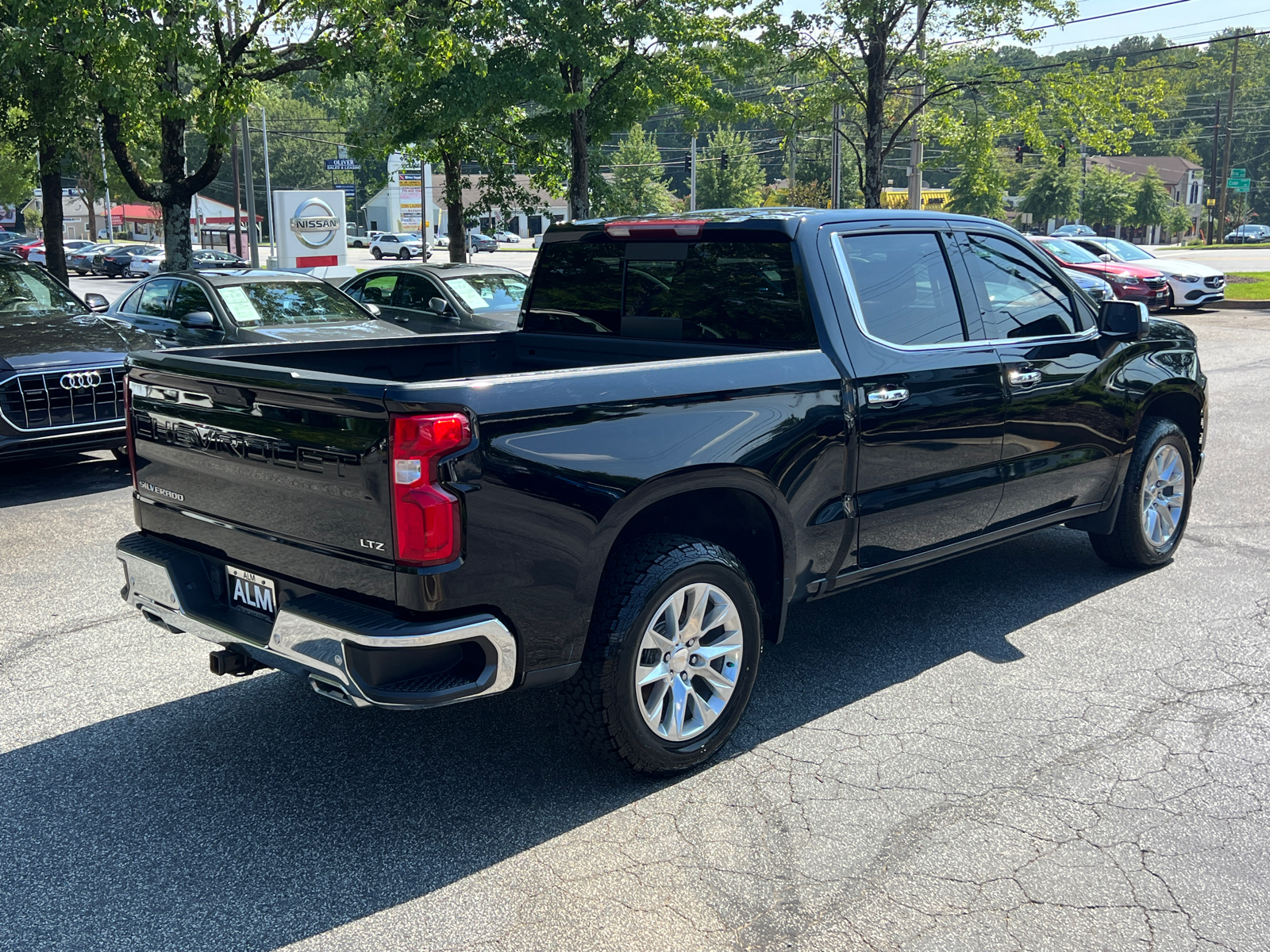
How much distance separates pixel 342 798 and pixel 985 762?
2.22 meters

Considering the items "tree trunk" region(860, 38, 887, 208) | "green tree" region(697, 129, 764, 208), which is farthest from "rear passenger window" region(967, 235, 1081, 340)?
"green tree" region(697, 129, 764, 208)

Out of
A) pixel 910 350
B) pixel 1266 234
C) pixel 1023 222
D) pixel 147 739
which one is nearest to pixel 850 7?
pixel 910 350

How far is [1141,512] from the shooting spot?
19.5 ft

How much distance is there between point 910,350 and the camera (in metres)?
4.53

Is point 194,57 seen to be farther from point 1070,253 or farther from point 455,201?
point 1070,253

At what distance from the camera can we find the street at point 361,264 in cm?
3945

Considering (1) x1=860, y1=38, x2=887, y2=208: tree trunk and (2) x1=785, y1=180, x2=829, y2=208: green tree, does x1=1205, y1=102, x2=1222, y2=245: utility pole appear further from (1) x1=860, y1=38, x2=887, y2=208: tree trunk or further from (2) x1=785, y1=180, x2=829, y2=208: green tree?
(1) x1=860, y1=38, x2=887, y2=208: tree trunk

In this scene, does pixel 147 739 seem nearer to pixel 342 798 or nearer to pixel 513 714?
pixel 342 798

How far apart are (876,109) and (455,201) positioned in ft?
30.7

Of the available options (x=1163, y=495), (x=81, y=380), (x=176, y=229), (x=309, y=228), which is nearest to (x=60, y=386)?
(x=81, y=380)

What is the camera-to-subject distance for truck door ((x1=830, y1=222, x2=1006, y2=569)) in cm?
438

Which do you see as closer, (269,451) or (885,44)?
(269,451)

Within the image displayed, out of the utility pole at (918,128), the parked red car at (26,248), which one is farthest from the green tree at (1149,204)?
the parked red car at (26,248)

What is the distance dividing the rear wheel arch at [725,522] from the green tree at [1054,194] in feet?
264
